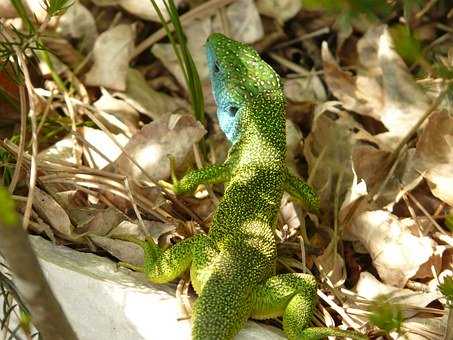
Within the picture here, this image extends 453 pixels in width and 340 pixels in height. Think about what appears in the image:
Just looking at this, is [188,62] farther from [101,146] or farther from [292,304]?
[292,304]

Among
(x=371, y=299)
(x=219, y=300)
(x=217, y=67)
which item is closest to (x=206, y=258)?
(x=219, y=300)

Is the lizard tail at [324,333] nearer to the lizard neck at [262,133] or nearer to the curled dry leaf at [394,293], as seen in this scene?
the curled dry leaf at [394,293]

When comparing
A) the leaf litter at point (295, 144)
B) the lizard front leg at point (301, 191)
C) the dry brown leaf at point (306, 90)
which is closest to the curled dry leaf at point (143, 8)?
the leaf litter at point (295, 144)

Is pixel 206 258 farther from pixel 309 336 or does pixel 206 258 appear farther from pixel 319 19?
pixel 319 19

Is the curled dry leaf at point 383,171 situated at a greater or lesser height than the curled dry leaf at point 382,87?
lesser

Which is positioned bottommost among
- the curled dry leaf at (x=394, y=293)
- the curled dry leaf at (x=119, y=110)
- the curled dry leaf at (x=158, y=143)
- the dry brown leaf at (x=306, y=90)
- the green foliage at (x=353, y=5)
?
the curled dry leaf at (x=394, y=293)

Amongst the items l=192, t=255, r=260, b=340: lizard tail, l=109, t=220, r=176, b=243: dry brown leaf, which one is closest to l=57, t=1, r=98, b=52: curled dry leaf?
l=109, t=220, r=176, b=243: dry brown leaf

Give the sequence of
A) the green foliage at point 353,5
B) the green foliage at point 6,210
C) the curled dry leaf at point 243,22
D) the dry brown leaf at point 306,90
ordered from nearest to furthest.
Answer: the green foliage at point 6,210 → the green foliage at point 353,5 → the dry brown leaf at point 306,90 → the curled dry leaf at point 243,22

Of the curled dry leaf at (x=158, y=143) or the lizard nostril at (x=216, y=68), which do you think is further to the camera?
the lizard nostril at (x=216, y=68)
